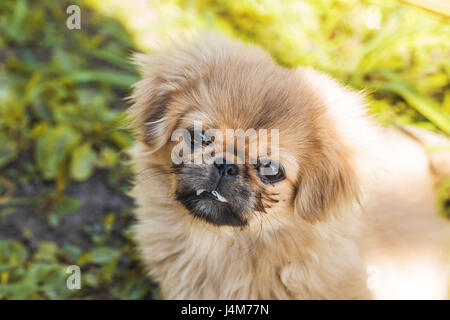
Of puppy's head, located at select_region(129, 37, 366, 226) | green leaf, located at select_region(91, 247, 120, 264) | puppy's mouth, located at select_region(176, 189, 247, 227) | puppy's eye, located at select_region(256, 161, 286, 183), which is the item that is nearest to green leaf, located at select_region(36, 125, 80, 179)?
green leaf, located at select_region(91, 247, 120, 264)

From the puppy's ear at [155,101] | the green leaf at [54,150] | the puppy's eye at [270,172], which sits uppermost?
the puppy's ear at [155,101]

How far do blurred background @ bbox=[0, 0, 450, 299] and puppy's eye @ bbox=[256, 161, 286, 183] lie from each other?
0.66 metres

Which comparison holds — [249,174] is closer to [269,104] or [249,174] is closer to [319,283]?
[269,104]

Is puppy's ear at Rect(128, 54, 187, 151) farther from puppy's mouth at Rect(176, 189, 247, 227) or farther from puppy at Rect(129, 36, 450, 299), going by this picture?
puppy's mouth at Rect(176, 189, 247, 227)

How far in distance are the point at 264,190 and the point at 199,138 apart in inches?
13.3

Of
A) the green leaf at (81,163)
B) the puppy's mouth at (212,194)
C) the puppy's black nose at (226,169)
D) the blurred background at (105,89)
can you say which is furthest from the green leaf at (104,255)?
the puppy's black nose at (226,169)

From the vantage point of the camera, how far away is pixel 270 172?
1.80 m

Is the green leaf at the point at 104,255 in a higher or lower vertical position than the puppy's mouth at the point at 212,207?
lower

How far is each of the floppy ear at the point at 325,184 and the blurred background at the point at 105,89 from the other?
17.7 inches

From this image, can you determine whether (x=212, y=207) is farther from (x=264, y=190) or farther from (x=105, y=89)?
(x=105, y=89)

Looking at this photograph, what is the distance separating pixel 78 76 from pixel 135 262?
1.38 metres

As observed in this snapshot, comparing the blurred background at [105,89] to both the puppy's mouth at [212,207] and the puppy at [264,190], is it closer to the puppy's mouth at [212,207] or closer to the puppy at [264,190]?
the puppy at [264,190]

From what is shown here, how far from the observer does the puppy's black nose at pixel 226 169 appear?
1.73 m

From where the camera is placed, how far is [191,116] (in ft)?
6.11
